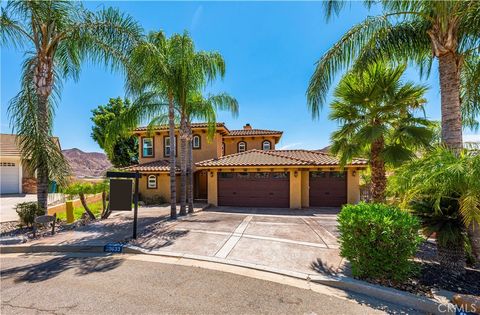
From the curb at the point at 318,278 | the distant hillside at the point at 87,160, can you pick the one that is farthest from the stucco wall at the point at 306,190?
the distant hillside at the point at 87,160

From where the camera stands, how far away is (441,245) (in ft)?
16.3

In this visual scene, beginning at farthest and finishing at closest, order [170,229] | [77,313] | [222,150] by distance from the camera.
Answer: [222,150] < [170,229] < [77,313]

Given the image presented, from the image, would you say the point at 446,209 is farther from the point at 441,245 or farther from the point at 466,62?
the point at 466,62

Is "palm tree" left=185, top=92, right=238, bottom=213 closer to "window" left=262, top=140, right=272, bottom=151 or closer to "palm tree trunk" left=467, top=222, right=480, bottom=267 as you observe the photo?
"window" left=262, top=140, right=272, bottom=151

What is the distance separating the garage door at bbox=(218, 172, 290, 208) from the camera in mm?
14641

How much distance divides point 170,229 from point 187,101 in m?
6.39

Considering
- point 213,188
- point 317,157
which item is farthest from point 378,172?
point 213,188

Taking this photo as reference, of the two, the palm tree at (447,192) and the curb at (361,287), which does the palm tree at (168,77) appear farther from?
the palm tree at (447,192)

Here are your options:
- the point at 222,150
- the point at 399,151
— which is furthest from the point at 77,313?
the point at 222,150

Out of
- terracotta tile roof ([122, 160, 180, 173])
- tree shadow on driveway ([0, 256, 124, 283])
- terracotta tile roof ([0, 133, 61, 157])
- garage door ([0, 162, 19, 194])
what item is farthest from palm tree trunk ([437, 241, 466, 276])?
garage door ([0, 162, 19, 194])

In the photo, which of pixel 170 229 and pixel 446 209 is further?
pixel 170 229

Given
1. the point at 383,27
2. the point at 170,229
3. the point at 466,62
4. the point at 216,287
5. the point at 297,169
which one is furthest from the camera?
the point at 297,169

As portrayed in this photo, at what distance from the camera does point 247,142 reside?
21000 mm

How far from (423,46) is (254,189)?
11.0 metres
